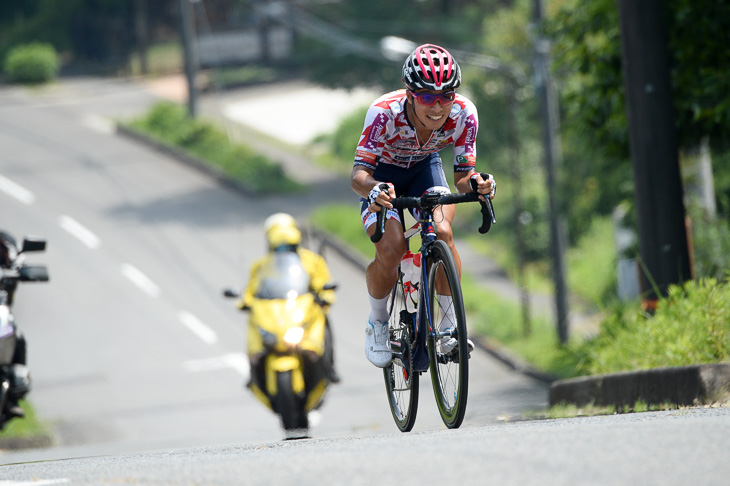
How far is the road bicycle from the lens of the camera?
5992mm

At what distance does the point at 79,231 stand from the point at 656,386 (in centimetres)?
1979

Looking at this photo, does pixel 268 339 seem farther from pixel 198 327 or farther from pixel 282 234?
pixel 198 327

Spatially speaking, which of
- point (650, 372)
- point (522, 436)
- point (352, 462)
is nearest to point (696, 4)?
point (650, 372)

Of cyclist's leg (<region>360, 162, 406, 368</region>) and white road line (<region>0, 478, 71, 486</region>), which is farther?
cyclist's leg (<region>360, 162, 406, 368</region>)

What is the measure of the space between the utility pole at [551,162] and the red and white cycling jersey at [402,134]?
13.2 meters

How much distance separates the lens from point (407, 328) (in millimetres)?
6715

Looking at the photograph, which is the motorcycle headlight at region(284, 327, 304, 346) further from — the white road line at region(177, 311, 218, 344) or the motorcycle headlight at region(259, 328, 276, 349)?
the white road line at region(177, 311, 218, 344)

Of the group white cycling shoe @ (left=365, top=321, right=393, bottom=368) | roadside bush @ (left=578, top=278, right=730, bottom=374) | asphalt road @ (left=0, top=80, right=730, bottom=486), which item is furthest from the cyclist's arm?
roadside bush @ (left=578, top=278, right=730, bottom=374)

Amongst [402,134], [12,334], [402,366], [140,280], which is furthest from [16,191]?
[402,134]

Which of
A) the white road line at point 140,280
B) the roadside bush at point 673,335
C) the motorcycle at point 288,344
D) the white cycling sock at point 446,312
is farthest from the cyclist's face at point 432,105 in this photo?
the white road line at point 140,280

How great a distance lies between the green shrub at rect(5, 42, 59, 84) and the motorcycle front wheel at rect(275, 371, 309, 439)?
34436mm

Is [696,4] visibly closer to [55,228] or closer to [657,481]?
[657,481]

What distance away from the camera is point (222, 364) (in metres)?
18.3

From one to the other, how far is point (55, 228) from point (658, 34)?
1841cm
